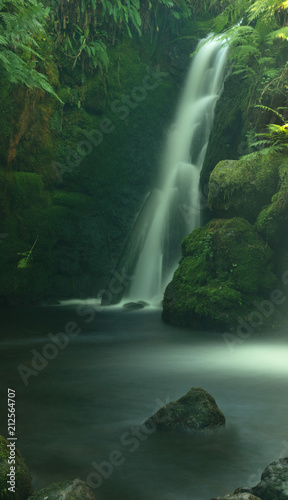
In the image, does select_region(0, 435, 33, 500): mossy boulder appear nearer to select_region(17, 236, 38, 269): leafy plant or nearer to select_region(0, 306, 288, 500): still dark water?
select_region(0, 306, 288, 500): still dark water

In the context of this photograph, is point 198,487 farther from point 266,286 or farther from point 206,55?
point 206,55

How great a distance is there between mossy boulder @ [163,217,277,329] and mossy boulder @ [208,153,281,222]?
0.81 feet

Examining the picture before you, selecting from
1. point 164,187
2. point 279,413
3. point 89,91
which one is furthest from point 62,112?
point 279,413

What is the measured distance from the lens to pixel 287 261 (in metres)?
8.17

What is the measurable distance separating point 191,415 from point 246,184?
5.48 meters

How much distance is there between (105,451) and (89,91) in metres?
10.1

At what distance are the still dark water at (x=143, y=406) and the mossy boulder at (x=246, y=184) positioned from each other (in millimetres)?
2396

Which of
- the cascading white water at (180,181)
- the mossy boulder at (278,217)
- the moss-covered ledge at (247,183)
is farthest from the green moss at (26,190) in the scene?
the mossy boulder at (278,217)

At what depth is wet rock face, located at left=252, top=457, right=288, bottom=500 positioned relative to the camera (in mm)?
2748

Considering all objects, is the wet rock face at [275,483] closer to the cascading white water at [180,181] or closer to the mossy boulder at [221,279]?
the mossy boulder at [221,279]

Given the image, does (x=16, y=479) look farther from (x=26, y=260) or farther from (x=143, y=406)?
(x=26, y=260)

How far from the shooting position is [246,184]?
8602mm

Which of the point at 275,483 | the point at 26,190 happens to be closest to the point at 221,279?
the point at 26,190

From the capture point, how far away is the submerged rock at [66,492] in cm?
254
